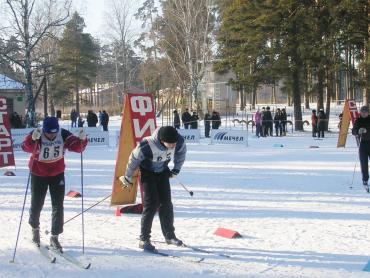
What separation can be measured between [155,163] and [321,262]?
2.32 meters

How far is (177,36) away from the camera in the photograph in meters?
47.8

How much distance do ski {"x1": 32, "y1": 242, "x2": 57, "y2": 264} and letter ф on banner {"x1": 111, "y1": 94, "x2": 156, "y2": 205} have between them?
2.38m

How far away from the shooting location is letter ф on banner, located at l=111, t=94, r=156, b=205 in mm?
8680

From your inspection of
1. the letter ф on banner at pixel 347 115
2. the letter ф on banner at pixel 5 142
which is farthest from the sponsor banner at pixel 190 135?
the letter ф on banner at pixel 5 142

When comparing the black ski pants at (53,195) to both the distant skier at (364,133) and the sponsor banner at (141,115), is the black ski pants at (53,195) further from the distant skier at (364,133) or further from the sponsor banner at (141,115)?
the distant skier at (364,133)

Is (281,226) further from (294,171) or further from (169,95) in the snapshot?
(169,95)

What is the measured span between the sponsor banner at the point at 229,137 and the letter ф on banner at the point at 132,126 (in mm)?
14110

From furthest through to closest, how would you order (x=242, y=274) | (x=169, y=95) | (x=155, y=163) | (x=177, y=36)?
(x=169, y=95), (x=177, y=36), (x=155, y=163), (x=242, y=274)

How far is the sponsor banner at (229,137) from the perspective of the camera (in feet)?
74.7

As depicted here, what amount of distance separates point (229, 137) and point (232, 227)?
1538 centimetres

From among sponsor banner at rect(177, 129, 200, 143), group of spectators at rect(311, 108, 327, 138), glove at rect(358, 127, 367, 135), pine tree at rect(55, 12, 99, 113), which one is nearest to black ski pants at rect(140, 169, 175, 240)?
glove at rect(358, 127, 367, 135)

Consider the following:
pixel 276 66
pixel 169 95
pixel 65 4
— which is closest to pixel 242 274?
pixel 276 66

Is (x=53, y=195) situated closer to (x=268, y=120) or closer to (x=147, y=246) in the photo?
(x=147, y=246)

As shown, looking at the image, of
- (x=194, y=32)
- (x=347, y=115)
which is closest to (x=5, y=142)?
(x=347, y=115)
